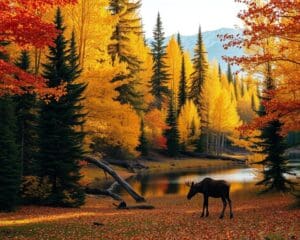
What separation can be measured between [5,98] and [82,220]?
7978 mm

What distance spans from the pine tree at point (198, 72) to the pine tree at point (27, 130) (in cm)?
5880

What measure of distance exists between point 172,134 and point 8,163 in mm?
48870

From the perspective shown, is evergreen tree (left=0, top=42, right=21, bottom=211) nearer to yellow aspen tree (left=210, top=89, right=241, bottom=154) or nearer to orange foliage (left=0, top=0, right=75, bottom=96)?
orange foliage (left=0, top=0, right=75, bottom=96)

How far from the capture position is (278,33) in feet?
50.1

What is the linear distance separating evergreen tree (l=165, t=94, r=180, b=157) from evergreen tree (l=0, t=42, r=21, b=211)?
46.9 m

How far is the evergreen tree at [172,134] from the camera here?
222ft

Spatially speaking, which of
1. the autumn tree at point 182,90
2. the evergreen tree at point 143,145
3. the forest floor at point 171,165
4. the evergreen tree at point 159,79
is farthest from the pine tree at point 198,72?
the evergreen tree at point 143,145

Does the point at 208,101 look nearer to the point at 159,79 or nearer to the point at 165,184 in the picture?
the point at 159,79

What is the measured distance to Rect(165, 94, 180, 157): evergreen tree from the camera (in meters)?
67.6

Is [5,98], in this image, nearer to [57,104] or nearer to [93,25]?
[57,104]

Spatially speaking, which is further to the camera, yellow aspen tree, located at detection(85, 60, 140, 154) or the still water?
the still water

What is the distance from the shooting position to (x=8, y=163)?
20531mm

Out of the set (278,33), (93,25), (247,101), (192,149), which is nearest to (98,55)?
(93,25)

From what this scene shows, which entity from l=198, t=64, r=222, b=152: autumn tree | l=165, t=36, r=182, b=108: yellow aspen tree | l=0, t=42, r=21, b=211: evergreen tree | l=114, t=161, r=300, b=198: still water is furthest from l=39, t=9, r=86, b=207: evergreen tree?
l=165, t=36, r=182, b=108: yellow aspen tree
